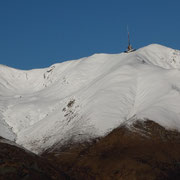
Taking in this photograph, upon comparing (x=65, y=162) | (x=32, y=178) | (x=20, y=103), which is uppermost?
(x=32, y=178)

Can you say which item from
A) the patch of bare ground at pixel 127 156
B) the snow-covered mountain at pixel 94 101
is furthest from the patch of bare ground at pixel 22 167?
the snow-covered mountain at pixel 94 101

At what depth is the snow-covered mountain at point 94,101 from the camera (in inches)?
2494

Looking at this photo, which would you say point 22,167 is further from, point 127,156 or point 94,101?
point 94,101

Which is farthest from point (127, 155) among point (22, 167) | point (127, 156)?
point (22, 167)

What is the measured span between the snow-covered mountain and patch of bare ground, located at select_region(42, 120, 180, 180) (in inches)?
91.6

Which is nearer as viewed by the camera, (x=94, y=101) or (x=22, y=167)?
(x=22, y=167)

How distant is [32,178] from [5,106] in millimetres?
77802

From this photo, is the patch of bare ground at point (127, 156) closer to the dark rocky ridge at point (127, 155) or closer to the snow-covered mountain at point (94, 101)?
the dark rocky ridge at point (127, 155)

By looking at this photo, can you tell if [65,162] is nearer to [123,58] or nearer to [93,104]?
[93,104]

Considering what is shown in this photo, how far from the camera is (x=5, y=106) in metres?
93.7

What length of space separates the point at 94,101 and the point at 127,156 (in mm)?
22554

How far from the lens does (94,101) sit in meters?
71.5

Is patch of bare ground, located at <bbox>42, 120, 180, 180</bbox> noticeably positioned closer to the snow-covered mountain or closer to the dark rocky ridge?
the dark rocky ridge

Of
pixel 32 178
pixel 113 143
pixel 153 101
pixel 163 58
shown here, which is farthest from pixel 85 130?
pixel 163 58
